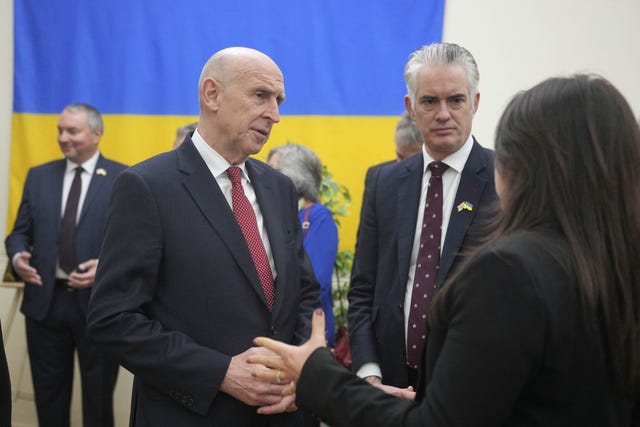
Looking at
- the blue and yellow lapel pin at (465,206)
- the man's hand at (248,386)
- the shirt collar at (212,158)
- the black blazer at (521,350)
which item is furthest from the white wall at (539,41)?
the black blazer at (521,350)

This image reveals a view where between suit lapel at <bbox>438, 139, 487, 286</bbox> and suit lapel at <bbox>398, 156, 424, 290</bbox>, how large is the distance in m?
0.12

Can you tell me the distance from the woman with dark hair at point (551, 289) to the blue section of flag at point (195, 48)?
3050 mm

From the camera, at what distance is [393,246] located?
83.1 inches

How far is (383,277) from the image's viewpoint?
6.96 feet

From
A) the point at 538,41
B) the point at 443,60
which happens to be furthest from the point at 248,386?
the point at 538,41

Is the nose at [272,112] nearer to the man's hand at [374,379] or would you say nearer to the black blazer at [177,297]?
the black blazer at [177,297]

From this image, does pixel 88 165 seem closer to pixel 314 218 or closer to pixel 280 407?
pixel 314 218

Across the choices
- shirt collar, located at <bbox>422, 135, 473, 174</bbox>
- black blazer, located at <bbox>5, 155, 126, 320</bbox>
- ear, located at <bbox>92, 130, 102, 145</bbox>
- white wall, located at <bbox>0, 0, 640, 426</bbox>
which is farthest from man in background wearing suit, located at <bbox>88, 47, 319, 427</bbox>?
white wall, located at <bbox>0, 0, 640, 426</bbox>

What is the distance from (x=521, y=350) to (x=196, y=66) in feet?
12.0

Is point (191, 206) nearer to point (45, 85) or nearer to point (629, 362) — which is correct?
point (629, 362)

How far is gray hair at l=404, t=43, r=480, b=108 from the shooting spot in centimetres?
211

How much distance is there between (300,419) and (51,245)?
2.27 meters

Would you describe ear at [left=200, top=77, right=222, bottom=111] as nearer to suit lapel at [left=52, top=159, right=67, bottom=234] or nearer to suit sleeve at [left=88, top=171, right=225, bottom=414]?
suit sleeve at [left=88, top=171, right=225, bottom=414]

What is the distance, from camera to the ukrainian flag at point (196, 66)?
13.7ft
